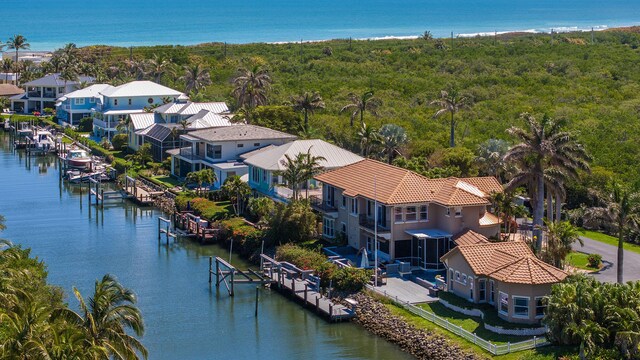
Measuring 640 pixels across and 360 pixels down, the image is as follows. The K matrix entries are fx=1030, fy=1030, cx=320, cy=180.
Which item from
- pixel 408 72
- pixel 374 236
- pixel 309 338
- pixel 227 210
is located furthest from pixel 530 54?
pixel 309 338

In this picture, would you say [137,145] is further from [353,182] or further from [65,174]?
[353,182]

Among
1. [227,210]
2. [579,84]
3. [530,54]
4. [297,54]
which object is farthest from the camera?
[297,54]

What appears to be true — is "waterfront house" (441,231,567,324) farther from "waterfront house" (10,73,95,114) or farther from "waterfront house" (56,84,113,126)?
"waterfront house" (10,73,95,114)

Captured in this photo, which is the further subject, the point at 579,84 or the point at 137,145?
the point at 579,84

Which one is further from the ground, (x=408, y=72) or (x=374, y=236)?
(x=408, y=72)

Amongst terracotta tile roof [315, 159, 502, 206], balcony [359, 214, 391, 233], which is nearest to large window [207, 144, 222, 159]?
terracotta tile roof [315, 159, 502, 206]

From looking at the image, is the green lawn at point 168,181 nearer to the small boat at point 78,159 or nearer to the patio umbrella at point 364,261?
the small boat at point 78,159

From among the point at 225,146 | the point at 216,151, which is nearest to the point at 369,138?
the point at 225,146

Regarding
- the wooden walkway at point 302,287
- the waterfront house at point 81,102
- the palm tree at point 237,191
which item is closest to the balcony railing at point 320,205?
the wooden walkway at point 302,287
